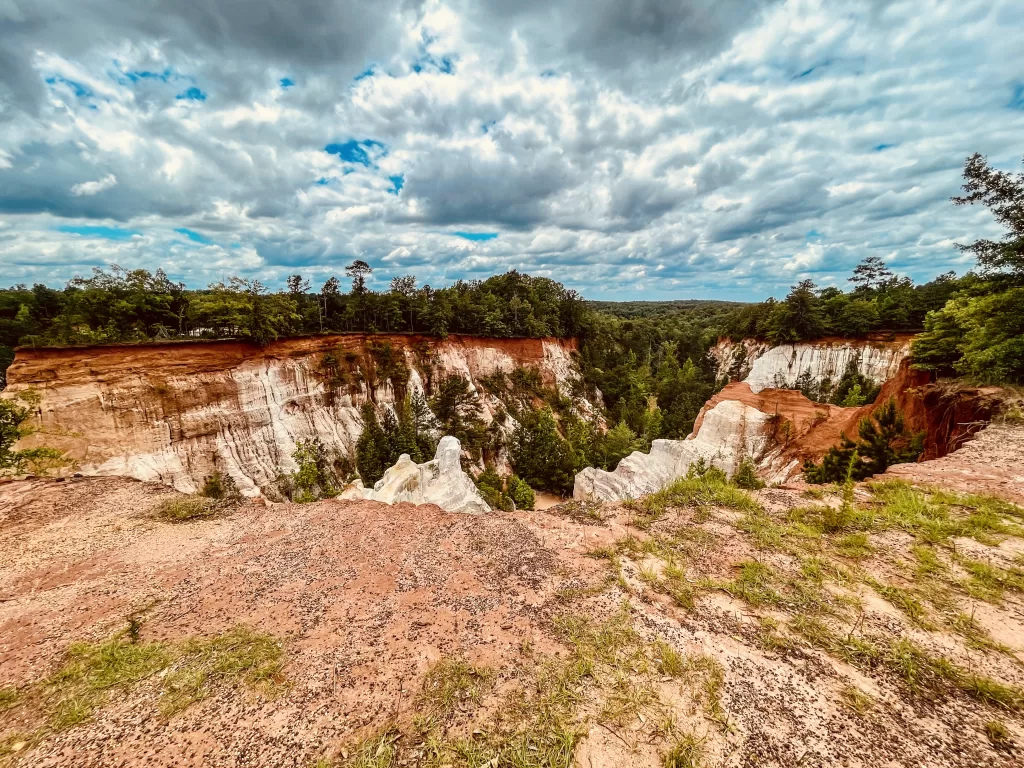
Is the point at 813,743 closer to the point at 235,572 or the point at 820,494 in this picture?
the point at 820,494

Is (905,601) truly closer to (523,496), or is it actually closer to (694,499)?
(694,499)

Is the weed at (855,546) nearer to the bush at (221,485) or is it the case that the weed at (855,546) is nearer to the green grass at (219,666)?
the green grass at (219,666)

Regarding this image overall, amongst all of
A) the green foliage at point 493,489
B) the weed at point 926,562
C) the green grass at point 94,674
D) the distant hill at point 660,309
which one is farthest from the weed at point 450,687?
the distant hill at point 660,309

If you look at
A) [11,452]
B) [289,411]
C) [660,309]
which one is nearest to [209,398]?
[289,411]

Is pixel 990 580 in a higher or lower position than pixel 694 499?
higher

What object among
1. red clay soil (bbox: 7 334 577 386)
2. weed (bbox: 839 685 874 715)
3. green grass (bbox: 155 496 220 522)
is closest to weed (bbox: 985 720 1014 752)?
weed (bbox: 839 685 874 715)

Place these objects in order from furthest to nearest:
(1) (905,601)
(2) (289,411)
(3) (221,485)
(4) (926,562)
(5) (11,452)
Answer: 1. (2) (289,411)
2. (3) (221,485)
3. (5) (11,452)
4. (4) (926,562)
5. (1) (905,601)

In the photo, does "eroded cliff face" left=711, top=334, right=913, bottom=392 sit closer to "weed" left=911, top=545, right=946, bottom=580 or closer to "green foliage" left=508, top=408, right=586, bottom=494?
"green foliage" left=508, top=408, right=586, bottom=494
